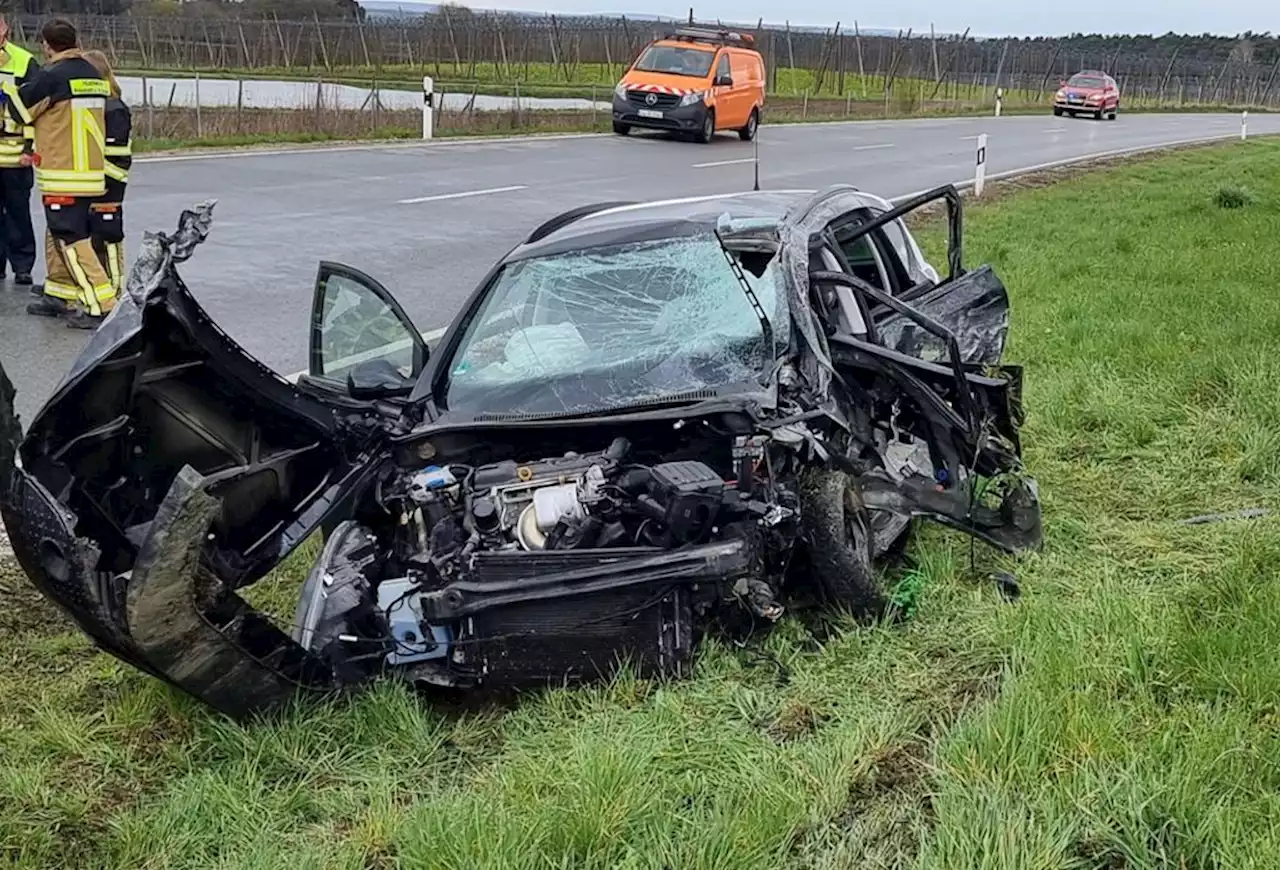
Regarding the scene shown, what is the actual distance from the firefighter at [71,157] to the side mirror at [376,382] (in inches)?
170

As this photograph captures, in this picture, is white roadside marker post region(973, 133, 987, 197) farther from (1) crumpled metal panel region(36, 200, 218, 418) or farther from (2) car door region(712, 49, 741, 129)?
(1) crumpled metal panel region(36, 200, 218, 418)

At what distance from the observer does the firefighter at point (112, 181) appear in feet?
27.7

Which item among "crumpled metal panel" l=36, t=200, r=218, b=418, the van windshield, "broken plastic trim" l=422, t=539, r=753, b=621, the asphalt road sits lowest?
the asphalt road

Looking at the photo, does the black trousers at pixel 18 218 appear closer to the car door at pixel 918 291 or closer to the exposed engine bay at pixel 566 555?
the car door at pixel 918 291

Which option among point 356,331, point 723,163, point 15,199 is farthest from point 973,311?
point 723,163

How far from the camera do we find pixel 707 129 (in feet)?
76.7

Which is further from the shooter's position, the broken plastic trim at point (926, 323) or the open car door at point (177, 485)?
the broken plastic trim at point (926, 323)

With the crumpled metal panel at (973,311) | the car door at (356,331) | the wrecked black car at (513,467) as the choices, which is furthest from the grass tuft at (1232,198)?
the car door at (356,331)

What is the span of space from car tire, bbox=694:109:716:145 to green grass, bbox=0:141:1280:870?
18949 millimetres

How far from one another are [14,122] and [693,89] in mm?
15681

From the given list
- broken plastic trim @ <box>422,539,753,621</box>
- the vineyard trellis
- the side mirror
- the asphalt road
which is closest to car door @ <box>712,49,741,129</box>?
the asphalt road

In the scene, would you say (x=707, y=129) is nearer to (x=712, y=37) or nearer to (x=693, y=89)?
(x=693, y=89)

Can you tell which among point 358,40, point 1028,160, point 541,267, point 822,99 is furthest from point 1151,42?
point 541,267

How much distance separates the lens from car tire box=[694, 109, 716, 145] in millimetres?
23250
